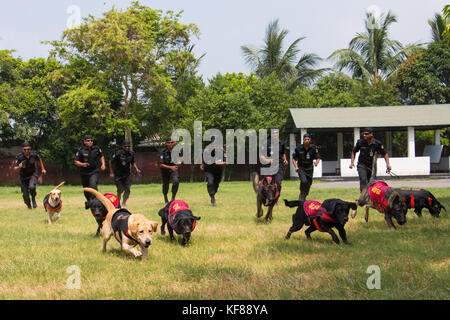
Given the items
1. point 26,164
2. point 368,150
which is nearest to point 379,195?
point 368,150

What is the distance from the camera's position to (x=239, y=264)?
221 inches

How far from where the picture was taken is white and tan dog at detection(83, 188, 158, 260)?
19.0ft

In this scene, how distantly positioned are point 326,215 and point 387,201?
6.53 ft

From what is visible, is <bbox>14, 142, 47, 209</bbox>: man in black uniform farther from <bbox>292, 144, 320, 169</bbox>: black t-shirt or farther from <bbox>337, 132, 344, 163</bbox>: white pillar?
<bbox>337, 132, 344, 163</bbox>: white pillar

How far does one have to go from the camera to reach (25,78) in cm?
3697

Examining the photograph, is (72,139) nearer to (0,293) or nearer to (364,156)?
(364,156)

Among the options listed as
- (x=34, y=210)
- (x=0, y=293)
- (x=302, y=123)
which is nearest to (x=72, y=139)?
(x=302, y=123)

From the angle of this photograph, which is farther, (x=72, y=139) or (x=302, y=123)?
(x=72, y=139)

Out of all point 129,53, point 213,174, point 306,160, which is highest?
point 129,53

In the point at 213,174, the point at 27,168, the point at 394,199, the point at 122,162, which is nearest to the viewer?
the point at 394,199

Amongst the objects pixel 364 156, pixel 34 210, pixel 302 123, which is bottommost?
pixel 34 210

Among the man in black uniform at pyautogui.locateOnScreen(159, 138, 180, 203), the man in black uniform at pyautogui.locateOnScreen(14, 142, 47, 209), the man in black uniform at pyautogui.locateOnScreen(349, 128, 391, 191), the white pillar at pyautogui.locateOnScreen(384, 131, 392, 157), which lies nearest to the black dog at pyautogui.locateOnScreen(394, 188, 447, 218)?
the man in black uniform at pyautogui.locateOnScreen(349, 128, 391, 191)

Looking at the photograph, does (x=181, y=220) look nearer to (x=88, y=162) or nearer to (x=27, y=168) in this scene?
(x=88, y=162)
